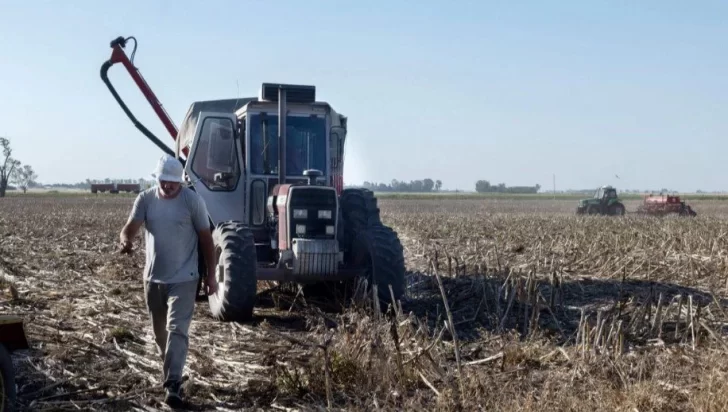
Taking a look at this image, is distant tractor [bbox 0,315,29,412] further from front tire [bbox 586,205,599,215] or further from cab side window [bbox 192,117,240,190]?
front tire [bbox 586,205,599,215]

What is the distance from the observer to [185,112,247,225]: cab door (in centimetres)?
1102

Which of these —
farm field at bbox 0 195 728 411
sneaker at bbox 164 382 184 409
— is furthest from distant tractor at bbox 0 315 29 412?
sneaker at bbox 164 382 184 409

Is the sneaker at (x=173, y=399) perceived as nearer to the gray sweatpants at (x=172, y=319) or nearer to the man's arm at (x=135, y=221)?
the gray sweatpants at (x=172, y=319)

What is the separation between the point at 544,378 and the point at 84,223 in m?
27.5

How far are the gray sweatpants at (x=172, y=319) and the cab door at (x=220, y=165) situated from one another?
446cm

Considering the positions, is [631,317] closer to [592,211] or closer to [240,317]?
[240,317]

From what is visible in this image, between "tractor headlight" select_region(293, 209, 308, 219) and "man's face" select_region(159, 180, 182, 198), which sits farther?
"tractor headlight" select_region(293, 209, 308, 219)

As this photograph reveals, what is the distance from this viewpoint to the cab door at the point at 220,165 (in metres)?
11.0

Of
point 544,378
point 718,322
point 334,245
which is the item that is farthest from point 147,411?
point 718,322

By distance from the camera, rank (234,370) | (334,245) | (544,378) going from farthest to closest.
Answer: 1. (334,245)
2. (234,370)
3. (544,378)

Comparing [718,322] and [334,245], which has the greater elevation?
[334,245]

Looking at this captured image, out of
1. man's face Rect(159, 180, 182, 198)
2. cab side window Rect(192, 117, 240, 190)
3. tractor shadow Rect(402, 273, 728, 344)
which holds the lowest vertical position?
tractor shadow Rect(402, 273, 728, 344)

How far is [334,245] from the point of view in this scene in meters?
10.1

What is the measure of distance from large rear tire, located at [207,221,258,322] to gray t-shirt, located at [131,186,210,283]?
2.62 meters
